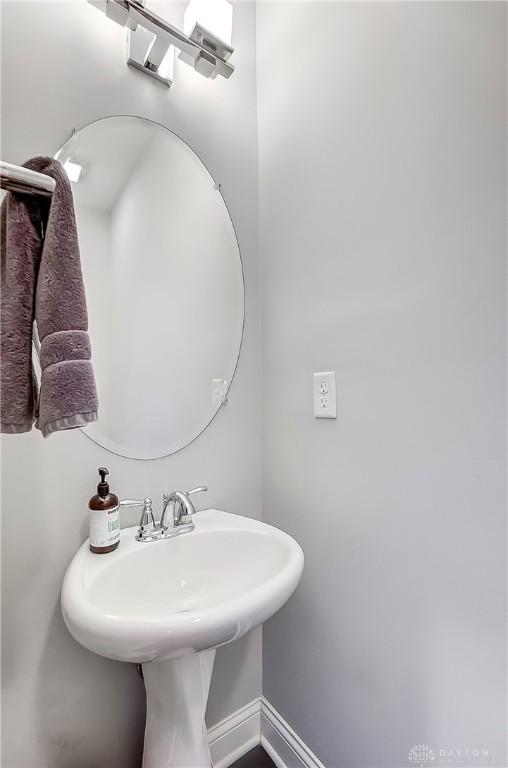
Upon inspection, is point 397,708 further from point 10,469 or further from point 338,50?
point 338,50

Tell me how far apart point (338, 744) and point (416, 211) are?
131 centimetres

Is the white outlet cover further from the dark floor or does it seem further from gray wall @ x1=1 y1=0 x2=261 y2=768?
the dark floor

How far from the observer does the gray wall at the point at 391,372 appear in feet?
2.12

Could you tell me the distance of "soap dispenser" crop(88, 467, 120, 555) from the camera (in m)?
0.78

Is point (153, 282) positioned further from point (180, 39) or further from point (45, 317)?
point (180, 39)

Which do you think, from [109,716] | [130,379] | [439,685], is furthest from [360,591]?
[130,379]

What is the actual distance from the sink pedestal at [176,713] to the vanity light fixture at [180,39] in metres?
1.46

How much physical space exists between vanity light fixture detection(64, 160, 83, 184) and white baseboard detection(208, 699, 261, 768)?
5.11ft

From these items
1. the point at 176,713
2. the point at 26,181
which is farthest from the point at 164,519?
the point at 26,181

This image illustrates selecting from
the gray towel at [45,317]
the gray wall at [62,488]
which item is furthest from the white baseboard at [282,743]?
the gray towel at [45,317]

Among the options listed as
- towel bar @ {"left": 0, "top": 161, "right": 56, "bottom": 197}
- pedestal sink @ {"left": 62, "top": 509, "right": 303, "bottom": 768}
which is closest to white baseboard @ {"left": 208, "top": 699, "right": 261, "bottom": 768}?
pedestal sink @ {"left": 62, "top": 509, "right": 303, "bottom": 768}

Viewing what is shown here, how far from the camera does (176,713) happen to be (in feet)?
A: 2.51

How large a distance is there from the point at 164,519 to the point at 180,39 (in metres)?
1.24

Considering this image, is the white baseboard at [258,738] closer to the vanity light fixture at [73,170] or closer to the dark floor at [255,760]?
the dark floor at [255,760]
